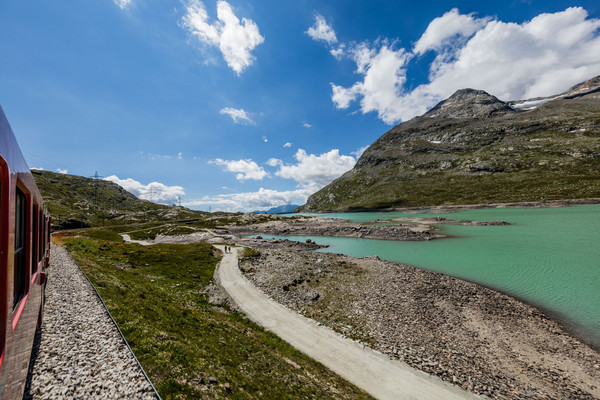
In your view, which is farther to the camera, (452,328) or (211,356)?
(452,328)

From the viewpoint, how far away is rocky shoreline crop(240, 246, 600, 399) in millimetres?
18922

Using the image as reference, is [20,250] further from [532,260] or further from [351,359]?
[532,260]

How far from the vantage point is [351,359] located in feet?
66.0

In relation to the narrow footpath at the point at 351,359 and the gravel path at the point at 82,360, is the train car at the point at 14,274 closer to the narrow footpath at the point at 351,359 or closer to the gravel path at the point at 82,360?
the gravel path at the point at 82,360

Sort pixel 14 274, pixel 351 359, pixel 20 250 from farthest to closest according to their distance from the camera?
pixel 351 359
pixel 20 250
pixel 14 274

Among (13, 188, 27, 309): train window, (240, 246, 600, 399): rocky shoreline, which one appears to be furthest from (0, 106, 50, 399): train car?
(240, 246, 600, 399): rocky shoreline

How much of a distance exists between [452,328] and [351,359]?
1438 centimetres

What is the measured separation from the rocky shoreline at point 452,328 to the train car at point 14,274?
24072mm

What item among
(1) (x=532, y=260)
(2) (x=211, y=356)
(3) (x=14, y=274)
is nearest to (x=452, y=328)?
(2) (x=211, y=356)

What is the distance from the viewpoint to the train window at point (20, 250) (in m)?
8.02

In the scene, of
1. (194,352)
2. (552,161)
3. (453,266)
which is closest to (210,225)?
(453,266)

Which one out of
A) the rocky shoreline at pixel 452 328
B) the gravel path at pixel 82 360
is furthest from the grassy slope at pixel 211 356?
the rocky shoreline at pixel 452 328

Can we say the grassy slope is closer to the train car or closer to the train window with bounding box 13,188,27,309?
the train car

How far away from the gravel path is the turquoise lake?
41.1 meters
